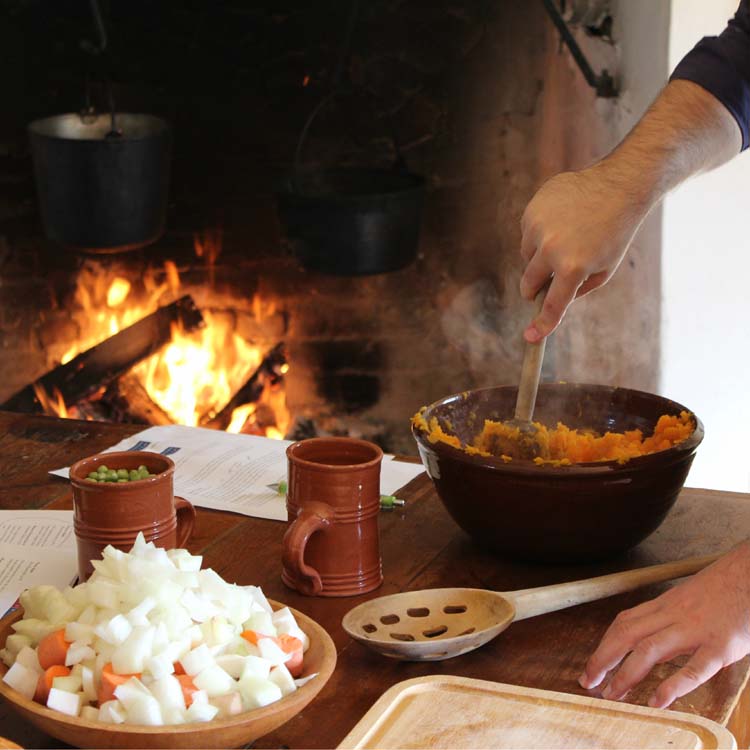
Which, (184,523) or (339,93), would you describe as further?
(339,93)

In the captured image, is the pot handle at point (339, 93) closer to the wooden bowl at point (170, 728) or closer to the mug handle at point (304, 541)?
the mug handle at point (304, 541)

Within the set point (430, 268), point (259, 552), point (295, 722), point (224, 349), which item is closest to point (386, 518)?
point (259, 552)

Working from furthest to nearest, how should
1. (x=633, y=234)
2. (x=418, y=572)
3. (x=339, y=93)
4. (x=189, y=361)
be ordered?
(x=189, y=361)
(x=339, y=93)
(x=633, y=234)
(x=418, y=572)

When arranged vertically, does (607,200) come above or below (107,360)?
above

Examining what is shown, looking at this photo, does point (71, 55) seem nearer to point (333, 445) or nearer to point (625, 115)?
point (625, 115)

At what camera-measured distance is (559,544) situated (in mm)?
1317

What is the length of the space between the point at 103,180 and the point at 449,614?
1.84 meters

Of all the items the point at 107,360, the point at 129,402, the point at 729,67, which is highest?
the point at 729,67

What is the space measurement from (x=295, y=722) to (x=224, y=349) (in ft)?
7.29

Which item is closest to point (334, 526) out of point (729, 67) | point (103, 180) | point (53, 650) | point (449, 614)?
point (449, 614)

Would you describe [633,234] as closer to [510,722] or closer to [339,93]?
[510,722]

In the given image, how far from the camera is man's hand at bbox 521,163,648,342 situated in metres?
1.38

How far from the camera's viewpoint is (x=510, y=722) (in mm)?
985

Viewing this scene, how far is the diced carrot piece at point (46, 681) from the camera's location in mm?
946
